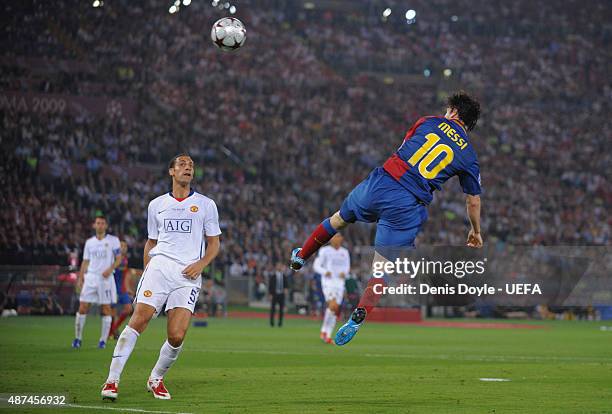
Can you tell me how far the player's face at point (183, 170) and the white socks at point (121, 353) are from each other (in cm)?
169

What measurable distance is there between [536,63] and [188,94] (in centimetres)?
2118

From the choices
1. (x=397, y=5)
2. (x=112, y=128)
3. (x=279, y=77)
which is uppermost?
(x=397, y=5)

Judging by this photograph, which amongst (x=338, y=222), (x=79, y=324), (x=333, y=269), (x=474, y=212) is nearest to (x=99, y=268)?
(x=79, y=324)

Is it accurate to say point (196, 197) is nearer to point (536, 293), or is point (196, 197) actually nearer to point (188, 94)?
point (536, 293)

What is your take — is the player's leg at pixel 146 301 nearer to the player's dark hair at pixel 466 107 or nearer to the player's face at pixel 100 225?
the player's dark hair at pixel 466 107

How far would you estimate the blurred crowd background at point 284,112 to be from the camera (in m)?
39.6

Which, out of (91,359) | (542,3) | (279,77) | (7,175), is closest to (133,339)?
(91,359)

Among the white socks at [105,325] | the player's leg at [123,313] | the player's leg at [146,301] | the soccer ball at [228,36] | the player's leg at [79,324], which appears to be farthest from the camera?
the player's leg at [123,313]

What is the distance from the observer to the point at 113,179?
40.1m

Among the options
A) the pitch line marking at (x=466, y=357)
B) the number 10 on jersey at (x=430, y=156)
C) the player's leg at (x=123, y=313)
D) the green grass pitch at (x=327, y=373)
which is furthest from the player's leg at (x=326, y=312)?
the number 10 on jersey at (x=430, y=156)

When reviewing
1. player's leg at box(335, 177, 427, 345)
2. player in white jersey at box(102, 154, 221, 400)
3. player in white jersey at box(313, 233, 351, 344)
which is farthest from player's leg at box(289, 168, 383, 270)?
player in white jersey at box(313, 233, 351, 344)

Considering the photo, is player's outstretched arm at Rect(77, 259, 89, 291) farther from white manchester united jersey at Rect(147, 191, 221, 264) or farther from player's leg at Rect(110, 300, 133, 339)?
white manchester united jersey at Rect(147, 191, 221, 264)

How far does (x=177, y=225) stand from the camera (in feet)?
36.0

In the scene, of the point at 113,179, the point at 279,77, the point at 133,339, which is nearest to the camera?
the point at 133,339
